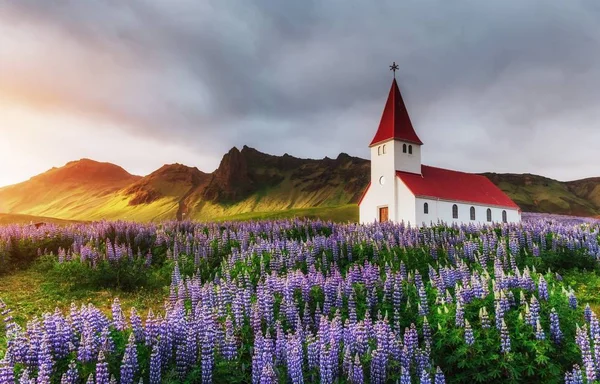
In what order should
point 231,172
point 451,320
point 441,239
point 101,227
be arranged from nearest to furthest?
point 451,320
point 441,239
point 101,227
point 231,172

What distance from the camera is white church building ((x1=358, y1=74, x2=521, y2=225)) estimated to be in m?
44.5

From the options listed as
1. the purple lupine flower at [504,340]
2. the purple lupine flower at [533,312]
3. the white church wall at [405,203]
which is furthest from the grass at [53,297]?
the white church wall at [405,203]

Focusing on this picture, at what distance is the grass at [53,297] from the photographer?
11.6m

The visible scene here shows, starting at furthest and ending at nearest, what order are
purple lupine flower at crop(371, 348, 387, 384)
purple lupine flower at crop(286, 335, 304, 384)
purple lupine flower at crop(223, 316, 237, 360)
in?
1. purple lupine flower at crop(223, 316, 237, 360)
2. purple lupine flower at crop(371, 348, 387, 384)
3. purple lupine flower at crop(286, 335, 304, 384)

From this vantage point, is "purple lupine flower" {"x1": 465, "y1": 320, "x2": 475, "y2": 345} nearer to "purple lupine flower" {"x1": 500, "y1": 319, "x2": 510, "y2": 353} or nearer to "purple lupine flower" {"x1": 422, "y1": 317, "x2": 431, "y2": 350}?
"purple lupine flower" {"x1": 500, "y1": 319, "x2": 510, "y2": 353}

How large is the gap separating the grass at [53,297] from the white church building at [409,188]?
111 ft

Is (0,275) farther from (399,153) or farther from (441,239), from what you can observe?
(399,153)

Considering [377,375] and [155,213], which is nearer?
[377,375]

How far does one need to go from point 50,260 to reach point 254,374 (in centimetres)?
1286

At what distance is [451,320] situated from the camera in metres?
7.73

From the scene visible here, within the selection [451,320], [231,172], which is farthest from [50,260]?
[231,172]

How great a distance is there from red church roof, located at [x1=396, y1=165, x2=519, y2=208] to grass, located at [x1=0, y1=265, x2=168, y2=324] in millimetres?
34368

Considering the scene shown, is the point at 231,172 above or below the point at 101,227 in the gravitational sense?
above

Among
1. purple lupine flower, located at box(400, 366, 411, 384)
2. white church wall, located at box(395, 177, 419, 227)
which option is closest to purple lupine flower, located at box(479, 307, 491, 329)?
purple lupine flower, located at box(400, 366, 411, 384)
